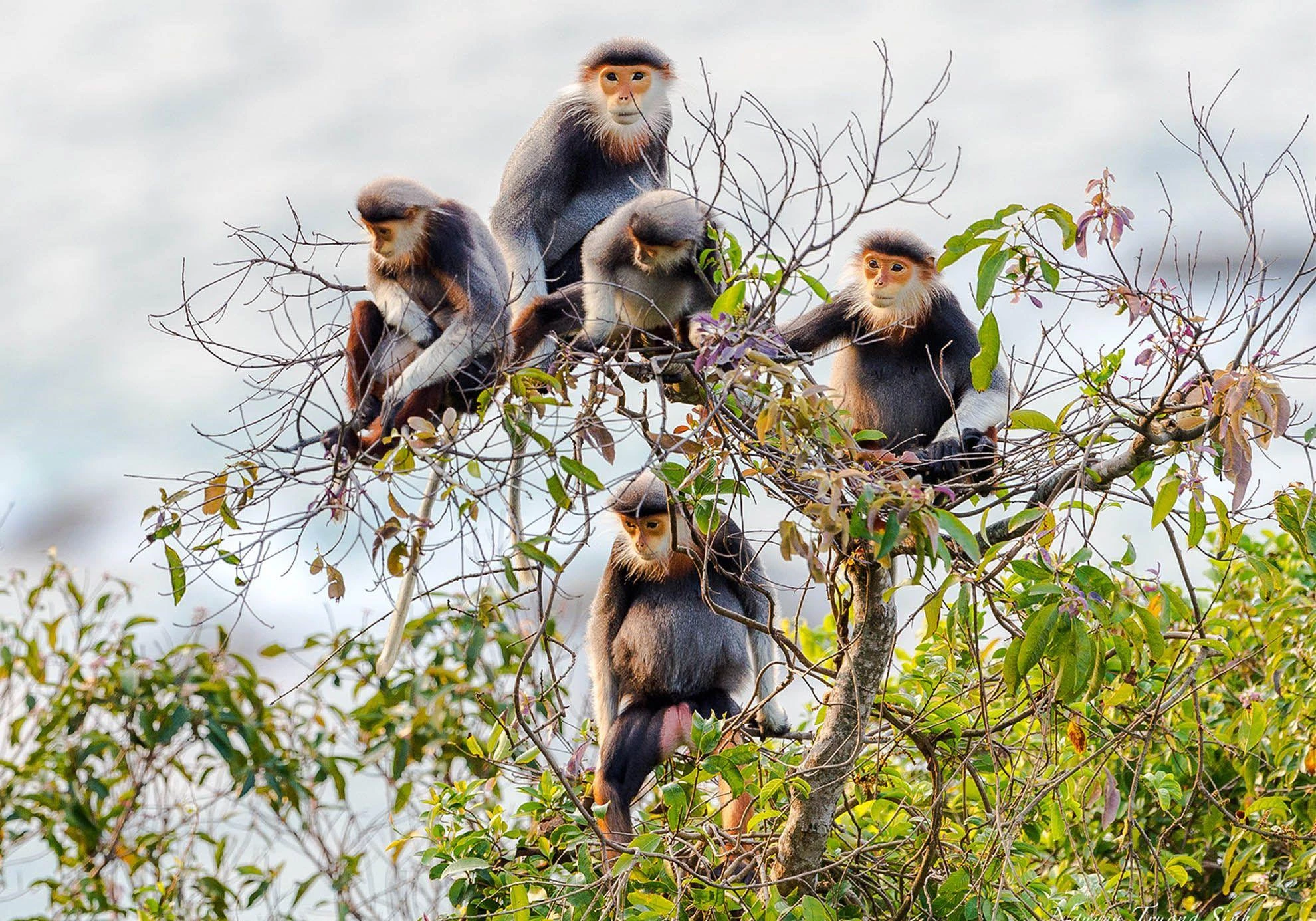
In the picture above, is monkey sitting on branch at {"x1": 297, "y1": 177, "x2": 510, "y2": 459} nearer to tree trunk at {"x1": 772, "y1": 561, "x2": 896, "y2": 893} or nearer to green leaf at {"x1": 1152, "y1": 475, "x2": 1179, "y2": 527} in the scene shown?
tree trunk at {"x1": 772, "y1": 561, "x2": 896, "y2": 893}

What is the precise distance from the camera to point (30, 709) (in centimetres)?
457

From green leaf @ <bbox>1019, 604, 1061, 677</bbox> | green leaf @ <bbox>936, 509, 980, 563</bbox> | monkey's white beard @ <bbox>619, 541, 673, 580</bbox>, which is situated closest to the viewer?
green leaf @ <bbox>936, 509, 980, 563</bbox>

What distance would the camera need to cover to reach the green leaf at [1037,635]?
190cm

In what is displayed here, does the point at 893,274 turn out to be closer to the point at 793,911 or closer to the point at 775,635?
the point at 775,635

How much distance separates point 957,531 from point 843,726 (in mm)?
737

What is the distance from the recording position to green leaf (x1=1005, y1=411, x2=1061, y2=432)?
214 cm

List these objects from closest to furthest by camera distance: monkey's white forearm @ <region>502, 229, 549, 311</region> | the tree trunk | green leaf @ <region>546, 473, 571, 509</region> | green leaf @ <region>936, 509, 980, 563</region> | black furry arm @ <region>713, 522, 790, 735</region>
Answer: green leaf @ <region>936, 509, 980, 563</region> < green leaf @ <region>546, 473, 571, 509</region> < the tree trunk < black furry arm @ <region>713, 522, 790, 735</region> < monkey's white forearm @ <region>502, 229, 549, 311</region>

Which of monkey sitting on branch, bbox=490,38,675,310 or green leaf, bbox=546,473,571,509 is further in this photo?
monkey sitting on branch, bbox=490,38,675,310

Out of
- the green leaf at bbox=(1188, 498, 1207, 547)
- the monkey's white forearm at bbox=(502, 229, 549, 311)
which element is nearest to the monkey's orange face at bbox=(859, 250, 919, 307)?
the monkey's white forearm at bbox=(502, 229, 549, 311)

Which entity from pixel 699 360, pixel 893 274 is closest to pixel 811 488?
pixel 699 360

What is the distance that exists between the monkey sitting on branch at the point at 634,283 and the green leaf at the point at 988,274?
1041 millimetres

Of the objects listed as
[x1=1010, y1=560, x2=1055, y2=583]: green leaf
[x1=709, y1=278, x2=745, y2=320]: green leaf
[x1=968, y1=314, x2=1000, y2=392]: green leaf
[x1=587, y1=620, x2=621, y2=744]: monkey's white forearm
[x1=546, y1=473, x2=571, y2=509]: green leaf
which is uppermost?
[x1=587, y1=620, x2=621, y2=744]: monkey's white forearm

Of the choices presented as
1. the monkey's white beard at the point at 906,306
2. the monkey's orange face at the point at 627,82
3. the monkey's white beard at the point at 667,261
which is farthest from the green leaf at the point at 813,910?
the monkey's orange face at the point at 627,82

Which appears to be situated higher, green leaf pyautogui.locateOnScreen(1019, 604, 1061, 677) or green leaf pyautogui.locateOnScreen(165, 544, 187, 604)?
green leaf pyautogui.locateOnScreen(165, 544, 187, 604)
